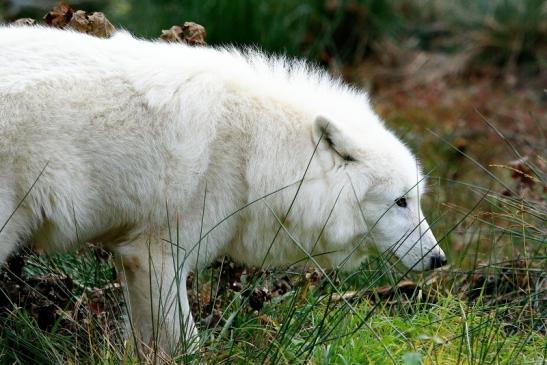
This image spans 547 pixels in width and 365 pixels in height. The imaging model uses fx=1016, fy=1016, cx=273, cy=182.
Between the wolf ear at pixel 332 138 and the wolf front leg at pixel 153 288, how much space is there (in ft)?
3.10

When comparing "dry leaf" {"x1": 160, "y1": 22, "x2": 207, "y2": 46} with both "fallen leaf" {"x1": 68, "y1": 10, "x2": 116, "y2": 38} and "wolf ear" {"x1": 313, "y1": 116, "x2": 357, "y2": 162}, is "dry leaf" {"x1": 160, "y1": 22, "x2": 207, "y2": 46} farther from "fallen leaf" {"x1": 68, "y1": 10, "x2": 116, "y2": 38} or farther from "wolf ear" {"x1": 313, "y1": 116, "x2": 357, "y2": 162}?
"wolf ear" {"x1": 313, "y1": 116, "x2": 357, "y2": 162}

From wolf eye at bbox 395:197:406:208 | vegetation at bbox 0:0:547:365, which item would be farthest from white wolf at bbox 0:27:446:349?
vegetation at bbox 0:0:547:365

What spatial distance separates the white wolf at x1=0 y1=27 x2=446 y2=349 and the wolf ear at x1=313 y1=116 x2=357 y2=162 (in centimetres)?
1

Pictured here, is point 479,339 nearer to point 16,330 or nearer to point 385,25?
point 16,330

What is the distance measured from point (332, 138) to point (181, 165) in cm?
81

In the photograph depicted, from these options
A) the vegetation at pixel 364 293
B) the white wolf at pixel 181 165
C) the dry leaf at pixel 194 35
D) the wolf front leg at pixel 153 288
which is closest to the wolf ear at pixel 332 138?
the white wolf at pixel 181 165

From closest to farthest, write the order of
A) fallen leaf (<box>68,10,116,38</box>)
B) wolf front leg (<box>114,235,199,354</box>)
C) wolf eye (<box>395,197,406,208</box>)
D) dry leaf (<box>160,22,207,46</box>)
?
wolf front leg (<box>114,235,199,354</box>)
wolf eye (<box>395,197,406,208</box>)
fallen leaf (<box>68,10,116,38</box>)
dry leaf (<box>160,22,207,46</box>)

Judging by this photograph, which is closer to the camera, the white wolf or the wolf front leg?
the white wolf

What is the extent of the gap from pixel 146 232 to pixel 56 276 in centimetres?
74

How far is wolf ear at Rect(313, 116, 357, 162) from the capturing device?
513 cm

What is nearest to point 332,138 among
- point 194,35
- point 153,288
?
point 153,288

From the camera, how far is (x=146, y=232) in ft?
16.2

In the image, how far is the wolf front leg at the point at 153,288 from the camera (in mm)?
4879

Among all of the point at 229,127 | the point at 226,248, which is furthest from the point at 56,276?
the point at 229,127
